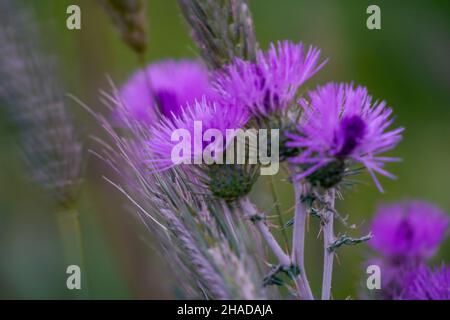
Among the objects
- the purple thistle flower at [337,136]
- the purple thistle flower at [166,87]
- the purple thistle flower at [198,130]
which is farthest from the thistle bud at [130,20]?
the purple thistle flower at [337,136]

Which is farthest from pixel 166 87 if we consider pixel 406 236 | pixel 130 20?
pixel 406 236

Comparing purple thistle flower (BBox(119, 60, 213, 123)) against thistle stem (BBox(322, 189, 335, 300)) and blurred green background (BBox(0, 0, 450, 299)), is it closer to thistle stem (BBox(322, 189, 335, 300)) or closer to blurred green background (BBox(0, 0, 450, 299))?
blurred green background (BBox(0, 0, 450, 299))

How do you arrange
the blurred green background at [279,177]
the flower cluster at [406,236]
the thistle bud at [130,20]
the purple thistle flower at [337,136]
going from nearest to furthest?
the purple thistle flower at [337,136] → the flower cluster at [406,236] → the thistle bud at [130,20] → the blurred green background at [279,177]

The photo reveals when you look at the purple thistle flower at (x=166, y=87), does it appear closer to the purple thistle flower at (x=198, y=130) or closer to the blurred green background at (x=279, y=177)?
the blurred green background at (x=279, y=177)

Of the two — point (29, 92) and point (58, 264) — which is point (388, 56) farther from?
point (29, 92)

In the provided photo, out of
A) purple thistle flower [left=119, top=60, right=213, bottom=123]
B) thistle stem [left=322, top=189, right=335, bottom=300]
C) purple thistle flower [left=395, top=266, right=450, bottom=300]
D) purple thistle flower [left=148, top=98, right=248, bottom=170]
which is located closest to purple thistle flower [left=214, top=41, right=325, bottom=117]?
purple thistle flower [left=148, top=98, right=248, bottom=170]

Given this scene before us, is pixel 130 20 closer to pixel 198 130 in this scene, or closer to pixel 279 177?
pixel 279 177

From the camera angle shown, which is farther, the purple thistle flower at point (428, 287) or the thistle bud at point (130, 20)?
the thistle bud at point (130, 20)

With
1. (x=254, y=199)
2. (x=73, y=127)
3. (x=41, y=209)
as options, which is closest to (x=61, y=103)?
(x=73, y=127)
